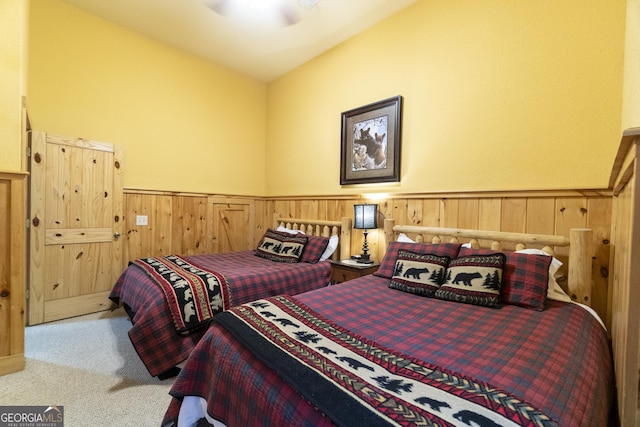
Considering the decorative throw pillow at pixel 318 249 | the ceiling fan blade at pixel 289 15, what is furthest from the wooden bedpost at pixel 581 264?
the ceiling fan blade at pixel 289 15

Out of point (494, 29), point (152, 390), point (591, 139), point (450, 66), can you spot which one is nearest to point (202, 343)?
point (152, 390)

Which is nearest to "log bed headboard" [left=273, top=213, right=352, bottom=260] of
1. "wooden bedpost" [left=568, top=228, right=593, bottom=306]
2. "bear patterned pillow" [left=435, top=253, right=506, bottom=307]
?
"bear patterned pillow" [left=435, top=253, right=506, bottom=307]

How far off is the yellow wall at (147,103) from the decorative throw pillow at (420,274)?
117 inches

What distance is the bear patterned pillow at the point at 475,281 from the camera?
64.0 inches

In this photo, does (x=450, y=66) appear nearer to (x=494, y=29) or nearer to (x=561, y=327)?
(x=494, y=29)

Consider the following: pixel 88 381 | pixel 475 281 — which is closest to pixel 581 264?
pixel 475 281

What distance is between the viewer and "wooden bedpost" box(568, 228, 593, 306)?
1.66m

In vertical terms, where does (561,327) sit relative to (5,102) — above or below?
below

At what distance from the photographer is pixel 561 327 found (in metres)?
1.31

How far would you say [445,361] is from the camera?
1019mm

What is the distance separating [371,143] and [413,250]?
4.33ft

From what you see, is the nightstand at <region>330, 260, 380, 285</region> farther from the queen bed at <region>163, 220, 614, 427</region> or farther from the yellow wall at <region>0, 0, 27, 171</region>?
the yellow wall at <region>0, 0, 27, 171</region>

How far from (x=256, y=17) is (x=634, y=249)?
3376 millimetres

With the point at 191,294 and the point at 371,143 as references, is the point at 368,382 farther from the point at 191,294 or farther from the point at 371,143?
the point at 371,143
